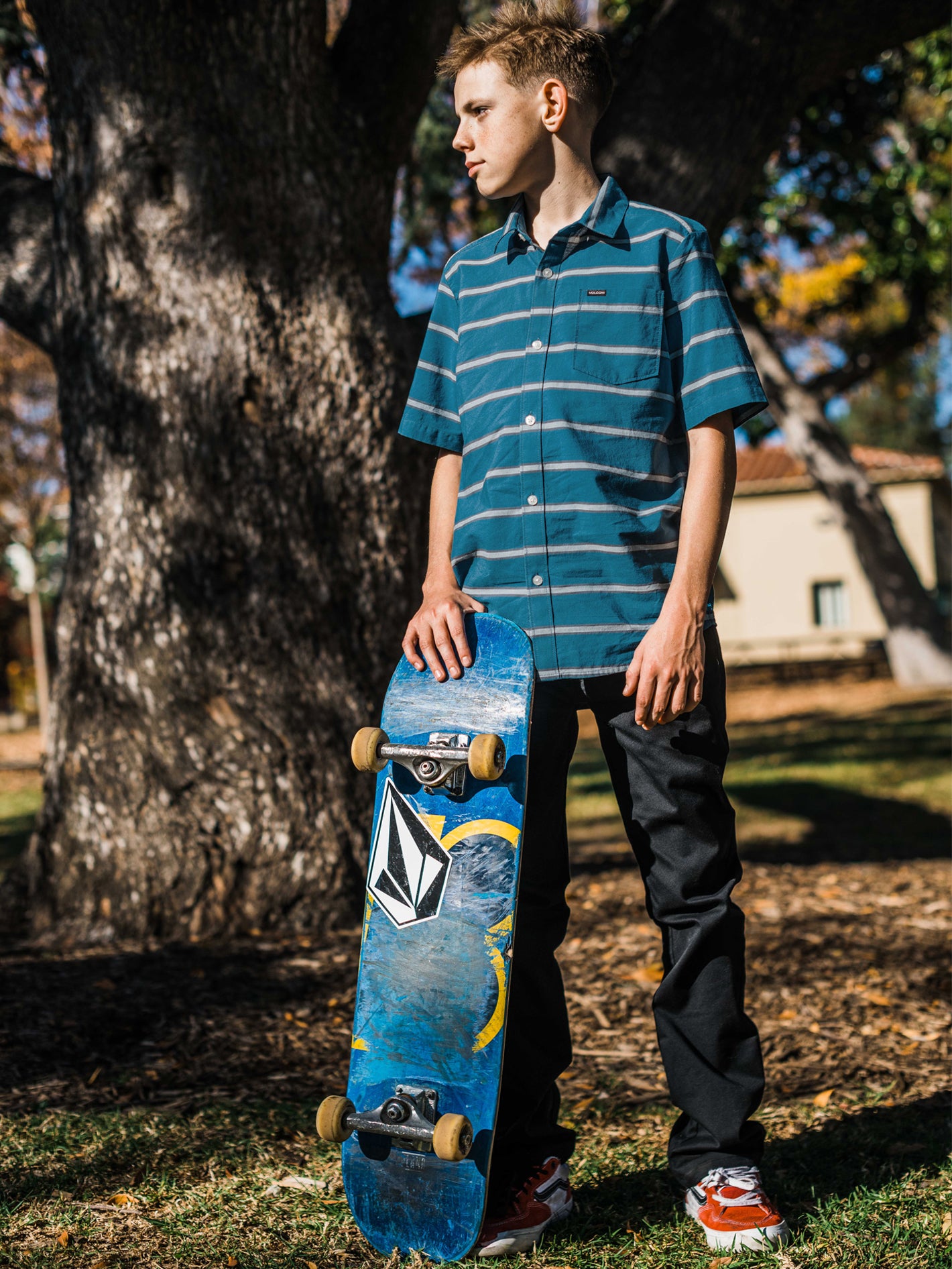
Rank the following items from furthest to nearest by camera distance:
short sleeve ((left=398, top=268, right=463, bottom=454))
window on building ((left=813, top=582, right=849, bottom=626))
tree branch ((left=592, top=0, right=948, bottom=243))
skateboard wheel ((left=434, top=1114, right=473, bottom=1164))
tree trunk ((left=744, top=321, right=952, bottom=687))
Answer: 1. window on building ((left=813, top=582, right=849, bottom=626))
2. tree trunk ((left=744, top=321, right=952, bottom=687))
3. tree branch ((left=592, top=0, right=948, bottom=243))
4. short sleeve ((left=398, top=268, right=463, bottom=454))
5. skateboard wheel ((left=434, top=1114, right=473, bottom=1164))

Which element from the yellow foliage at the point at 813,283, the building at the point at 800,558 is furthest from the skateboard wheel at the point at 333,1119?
the building at the point at 800,558

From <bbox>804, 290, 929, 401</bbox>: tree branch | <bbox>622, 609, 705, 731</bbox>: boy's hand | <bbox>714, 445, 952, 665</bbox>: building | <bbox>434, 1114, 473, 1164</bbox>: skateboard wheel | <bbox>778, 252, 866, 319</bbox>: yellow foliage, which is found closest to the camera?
<bbox>434, 1114, 473, 1164</bbox>: skateboard wheel

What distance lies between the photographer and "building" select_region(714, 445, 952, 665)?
2845cm

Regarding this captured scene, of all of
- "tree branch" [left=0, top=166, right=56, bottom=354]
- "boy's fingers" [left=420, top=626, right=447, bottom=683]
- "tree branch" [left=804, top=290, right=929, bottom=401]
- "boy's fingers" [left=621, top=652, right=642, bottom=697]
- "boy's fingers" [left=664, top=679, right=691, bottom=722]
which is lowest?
"boy's fingers" [left=664, top=679, right=691, bottom=722]

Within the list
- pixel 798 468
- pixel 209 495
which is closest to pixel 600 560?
pixel 209 495

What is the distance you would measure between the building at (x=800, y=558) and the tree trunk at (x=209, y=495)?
24782 millimetres

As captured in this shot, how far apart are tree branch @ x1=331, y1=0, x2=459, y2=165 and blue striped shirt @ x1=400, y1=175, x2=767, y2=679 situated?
9.31 ft

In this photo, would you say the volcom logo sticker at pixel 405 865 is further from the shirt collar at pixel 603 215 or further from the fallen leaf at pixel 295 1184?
the shirt collar at pixel 603 215

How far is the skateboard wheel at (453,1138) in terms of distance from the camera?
194 centimetres

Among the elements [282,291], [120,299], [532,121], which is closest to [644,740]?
[532,121]

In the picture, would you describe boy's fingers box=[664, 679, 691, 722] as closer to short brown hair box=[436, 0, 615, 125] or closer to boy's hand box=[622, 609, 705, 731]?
boy's hand box=[622, 609, 705, 731]

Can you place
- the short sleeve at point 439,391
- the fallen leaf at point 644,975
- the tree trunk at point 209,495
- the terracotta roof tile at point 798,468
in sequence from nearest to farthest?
the short sleeve at point 439,391
the fallen leaf at point 644,975
the tree trunk at point 209,495
the terracotta roof tile at point 798,468

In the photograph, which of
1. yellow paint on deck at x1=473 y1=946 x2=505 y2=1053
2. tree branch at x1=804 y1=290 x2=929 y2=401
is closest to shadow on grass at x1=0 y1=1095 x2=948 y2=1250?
yellow paint on deck at x1=473 y1=946 x2=505 y2=1053

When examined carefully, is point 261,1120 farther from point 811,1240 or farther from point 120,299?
point 120,299
